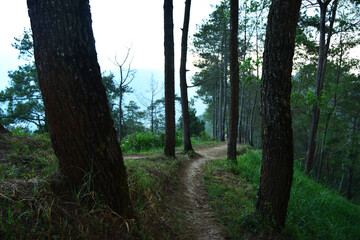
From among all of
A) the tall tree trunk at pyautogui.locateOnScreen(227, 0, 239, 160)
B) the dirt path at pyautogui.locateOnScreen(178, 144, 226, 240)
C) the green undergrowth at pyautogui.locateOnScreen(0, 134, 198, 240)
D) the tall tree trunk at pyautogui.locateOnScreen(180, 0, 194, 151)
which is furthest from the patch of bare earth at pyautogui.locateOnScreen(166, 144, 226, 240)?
the tall tree trunk at pyautogui.locateOnScreen(180, 0, 194, 151)

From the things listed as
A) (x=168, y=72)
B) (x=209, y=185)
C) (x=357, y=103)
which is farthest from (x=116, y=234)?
(x=357, y=103)

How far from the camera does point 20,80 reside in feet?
54.1

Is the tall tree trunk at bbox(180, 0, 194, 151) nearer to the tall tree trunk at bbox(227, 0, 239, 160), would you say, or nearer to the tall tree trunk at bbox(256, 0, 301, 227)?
the tall tree trunk at bbox(227, 0, 239, 160)

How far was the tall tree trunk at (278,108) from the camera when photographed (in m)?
2.82

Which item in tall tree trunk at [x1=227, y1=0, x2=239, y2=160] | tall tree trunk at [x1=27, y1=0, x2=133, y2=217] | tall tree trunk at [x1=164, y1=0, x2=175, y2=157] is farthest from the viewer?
tall tree trunk at [x1=227, y1=0, x2=239, y2=160]

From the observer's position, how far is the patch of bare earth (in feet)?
10.6

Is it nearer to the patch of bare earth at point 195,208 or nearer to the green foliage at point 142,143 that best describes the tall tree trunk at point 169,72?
the patch of bare earth at point 195,208

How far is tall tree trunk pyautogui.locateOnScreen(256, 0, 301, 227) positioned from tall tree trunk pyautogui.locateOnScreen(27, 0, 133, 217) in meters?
2.28

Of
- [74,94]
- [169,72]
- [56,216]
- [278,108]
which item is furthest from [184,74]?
[56,216]

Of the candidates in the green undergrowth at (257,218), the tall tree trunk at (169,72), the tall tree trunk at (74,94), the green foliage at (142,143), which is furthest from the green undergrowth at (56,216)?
the green foliage at (142,143)

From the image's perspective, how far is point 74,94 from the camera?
1890mm

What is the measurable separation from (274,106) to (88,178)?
8.68ft

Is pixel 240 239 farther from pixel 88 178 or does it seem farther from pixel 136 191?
pixel 88 178

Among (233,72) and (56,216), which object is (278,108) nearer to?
(56,216)
